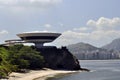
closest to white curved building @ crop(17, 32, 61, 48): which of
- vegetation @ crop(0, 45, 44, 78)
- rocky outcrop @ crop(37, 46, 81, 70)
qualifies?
rocky outcrop @ crop(37, 46, 81, 70)

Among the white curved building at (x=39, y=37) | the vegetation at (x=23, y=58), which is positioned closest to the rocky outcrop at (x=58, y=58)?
the white curved building at (x=39, y=37)

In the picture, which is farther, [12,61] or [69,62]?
[69,62]

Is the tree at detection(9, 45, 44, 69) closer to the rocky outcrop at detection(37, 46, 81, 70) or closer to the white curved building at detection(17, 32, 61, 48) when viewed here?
the rocky outcrop at detection(37, 46, 81, 70)

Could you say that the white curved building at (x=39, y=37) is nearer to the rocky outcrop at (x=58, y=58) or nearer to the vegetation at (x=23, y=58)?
the rocky outcrop at (x=58, y=58)

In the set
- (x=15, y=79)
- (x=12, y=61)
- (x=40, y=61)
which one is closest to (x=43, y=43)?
(x=40, y=61)

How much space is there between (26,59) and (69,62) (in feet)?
108

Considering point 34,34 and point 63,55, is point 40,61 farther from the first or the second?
point 34,34

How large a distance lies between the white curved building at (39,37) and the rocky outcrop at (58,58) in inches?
494

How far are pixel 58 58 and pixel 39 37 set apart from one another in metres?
20.3

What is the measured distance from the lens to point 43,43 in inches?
7018

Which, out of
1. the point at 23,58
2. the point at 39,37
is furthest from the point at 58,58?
the point at 23,58

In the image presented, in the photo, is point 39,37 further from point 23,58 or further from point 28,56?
point 23,58

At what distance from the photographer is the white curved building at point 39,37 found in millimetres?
176750

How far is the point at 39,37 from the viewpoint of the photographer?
6988 inches
